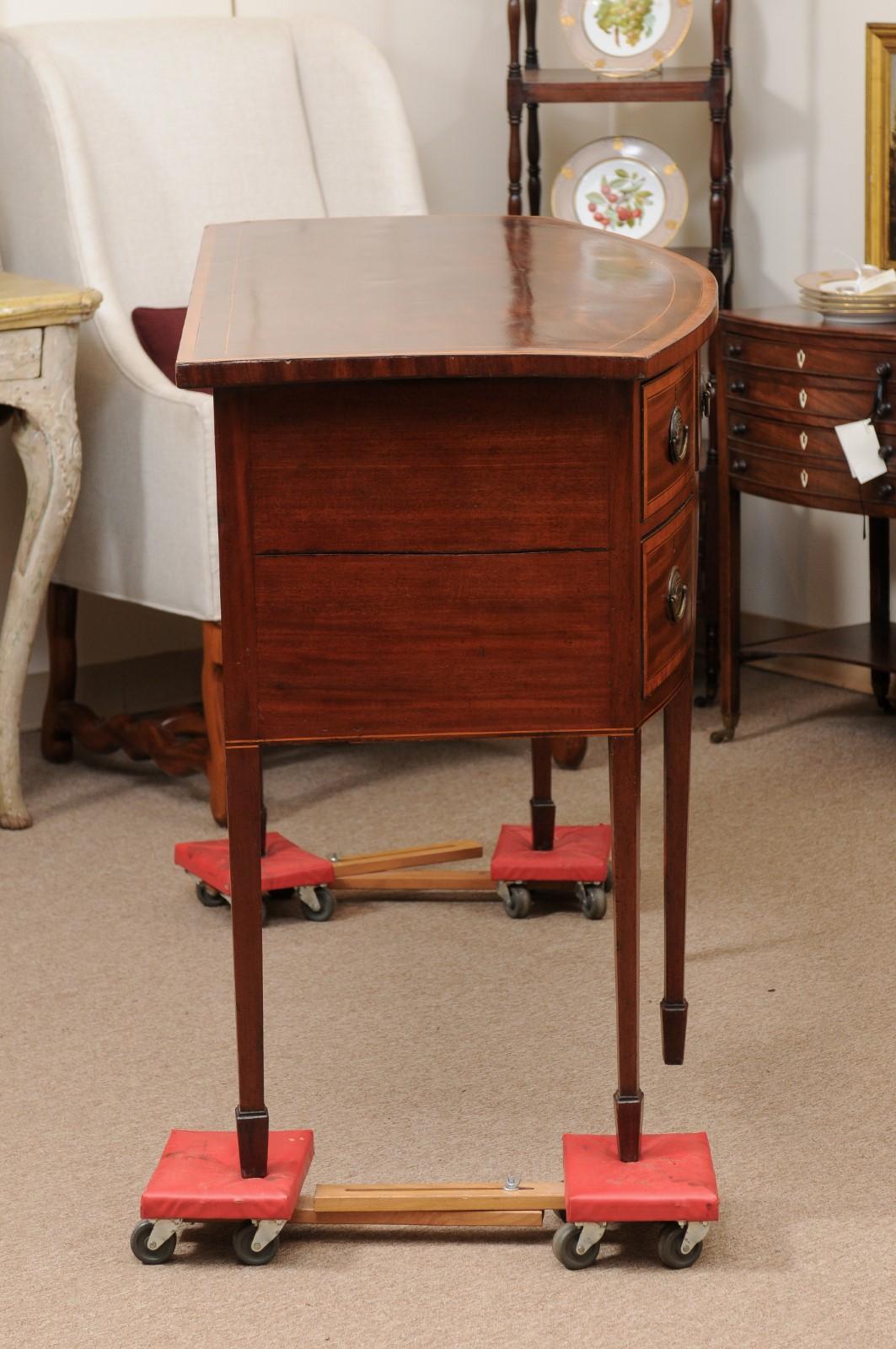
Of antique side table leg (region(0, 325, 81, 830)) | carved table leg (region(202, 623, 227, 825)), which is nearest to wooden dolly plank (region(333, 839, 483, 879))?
carved table leg (region(202, 623, 227, 825))

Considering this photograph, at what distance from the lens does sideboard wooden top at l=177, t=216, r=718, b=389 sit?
1.63 metres

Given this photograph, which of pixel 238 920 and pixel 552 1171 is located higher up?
pixel 238 920

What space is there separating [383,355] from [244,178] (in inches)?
96.7

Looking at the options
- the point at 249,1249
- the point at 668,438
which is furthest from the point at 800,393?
the point at 249,1249

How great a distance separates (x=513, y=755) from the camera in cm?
392

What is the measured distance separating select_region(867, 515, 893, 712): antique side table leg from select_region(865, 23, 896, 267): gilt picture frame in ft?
2.15

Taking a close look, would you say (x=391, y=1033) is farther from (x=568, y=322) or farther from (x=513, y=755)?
(x=513, y=755)

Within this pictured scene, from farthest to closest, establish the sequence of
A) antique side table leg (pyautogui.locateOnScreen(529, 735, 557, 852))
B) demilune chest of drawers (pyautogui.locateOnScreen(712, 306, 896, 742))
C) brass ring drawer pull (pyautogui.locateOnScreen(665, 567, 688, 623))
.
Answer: demilune chest of drawers (pyautogui.locateOnScreen(712, 306, 896, 742))
antique side table leg (pyautogui.locateOnScreen(529, 735, 557, 852))
brass ring drawer pull (pyautogui.locateOnScreen(665, 567, 688, 623))

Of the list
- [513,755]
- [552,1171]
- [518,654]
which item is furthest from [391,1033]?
[513,755]

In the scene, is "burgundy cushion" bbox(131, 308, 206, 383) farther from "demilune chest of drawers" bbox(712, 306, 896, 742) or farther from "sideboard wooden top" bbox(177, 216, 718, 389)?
"demilune chest of drawers" bbox(712, 306, 896, 742)

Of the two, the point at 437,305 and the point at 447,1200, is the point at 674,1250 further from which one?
the point at 437,305

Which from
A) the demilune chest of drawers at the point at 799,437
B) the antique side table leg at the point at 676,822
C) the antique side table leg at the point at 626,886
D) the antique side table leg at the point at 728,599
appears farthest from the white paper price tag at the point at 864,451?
the antique side table leg at the point at 626,886

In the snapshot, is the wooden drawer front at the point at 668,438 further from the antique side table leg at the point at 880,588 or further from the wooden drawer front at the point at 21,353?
the antique side table leg at the point at 880,588

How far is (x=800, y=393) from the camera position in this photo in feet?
11.9
